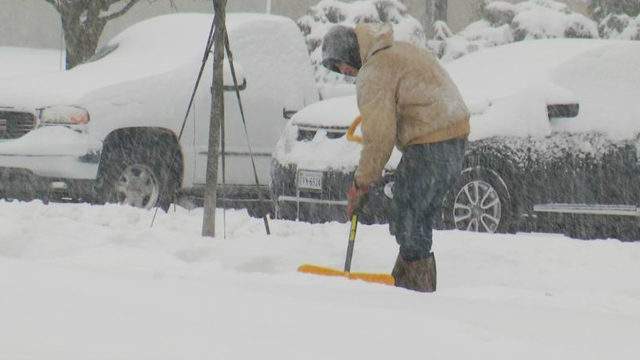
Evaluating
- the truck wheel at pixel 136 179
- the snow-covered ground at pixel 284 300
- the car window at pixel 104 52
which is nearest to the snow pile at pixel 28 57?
the car window at pixel 104 52

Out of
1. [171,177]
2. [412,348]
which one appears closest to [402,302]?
[412,348]

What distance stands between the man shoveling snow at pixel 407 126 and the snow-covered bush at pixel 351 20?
11202 millimetres

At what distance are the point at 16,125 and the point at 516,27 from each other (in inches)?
416

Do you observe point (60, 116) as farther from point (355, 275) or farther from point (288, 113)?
point (355, 275)

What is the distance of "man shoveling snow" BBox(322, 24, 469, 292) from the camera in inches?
276

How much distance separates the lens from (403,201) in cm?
741

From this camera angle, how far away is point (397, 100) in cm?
714

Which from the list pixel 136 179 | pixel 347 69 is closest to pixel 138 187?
pixel 136 179

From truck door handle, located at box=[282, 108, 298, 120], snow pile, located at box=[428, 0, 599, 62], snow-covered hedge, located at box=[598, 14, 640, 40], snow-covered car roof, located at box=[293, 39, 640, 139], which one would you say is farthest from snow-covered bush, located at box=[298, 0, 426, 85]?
snow-covered car roof, located at box=[293, 39, 640, 139]

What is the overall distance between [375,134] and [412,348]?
8.48ft

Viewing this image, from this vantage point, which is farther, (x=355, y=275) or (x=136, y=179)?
(x=136, y=179)

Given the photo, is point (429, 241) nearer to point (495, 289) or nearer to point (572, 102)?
point (495, 289)

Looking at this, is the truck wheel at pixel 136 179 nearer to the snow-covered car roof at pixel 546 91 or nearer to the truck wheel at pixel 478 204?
the snow-covered car roof at pixel 546 91

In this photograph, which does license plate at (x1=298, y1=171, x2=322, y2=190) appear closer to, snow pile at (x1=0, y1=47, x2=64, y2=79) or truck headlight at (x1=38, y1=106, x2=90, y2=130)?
truck headlight at (x1=38, y1=106, x2=90, y2=130)
